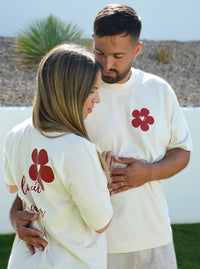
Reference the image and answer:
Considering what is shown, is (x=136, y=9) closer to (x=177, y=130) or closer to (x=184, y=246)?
(x=184, y=246)

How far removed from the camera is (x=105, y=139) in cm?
236

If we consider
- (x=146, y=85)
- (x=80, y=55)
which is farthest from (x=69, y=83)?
(x=146, y=85)

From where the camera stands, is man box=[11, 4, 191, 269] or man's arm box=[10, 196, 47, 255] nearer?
man's arm box=[10, 196, 47, 255]

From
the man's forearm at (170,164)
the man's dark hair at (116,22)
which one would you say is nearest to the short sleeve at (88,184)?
the man's forearm at (170,164)

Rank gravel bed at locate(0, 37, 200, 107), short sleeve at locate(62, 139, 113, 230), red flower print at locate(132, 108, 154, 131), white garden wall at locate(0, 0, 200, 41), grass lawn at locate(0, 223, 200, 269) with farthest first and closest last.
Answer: white garden wall at locate(0, 0, 200, 41) → gravel bed at locate(0, 37, 200, 107) → grass lawn at locate(0, 223, 200, 269) → red flower print at locate(132, 108, 154, 131) → short sleeve at locate(62, 139, 113, 230)

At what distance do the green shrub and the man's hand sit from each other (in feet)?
19.0

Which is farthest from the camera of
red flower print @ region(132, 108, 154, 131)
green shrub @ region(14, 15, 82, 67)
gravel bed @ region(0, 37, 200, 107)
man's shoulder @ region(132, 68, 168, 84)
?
green shrub @ region(14, 15, 82, 67)

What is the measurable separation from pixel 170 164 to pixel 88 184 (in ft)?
2.35

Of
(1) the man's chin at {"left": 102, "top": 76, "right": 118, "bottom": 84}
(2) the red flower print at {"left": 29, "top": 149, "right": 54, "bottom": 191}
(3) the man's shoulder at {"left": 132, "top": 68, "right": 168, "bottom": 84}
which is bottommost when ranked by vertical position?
(2) the red flower print at {"left": 29, "top": 149, "right": 54, "bottom": 191}

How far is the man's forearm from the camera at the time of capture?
235 centimetres

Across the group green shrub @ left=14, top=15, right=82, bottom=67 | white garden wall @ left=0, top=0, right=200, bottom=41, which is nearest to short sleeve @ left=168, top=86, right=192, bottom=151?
green shrub @ left=14, top=15, right=82, bottom=67

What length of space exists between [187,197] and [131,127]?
320cm

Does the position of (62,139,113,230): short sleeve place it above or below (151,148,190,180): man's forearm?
above

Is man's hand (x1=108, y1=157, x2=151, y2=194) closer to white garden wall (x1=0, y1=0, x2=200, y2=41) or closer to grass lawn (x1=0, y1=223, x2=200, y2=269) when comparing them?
grass lawn (x1=0, y1=223, x2=200, y2=269)
